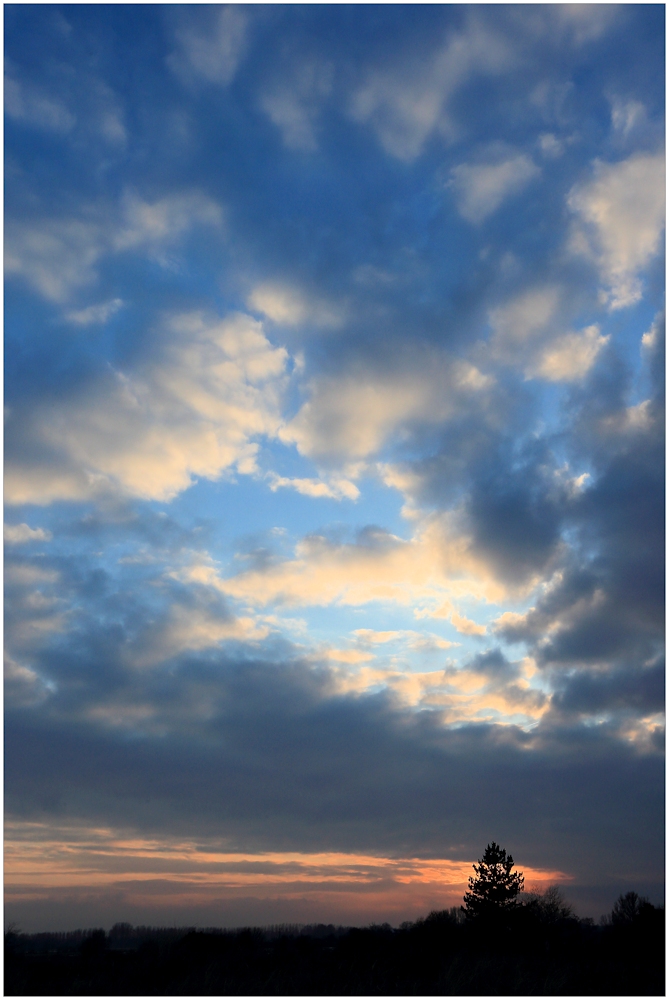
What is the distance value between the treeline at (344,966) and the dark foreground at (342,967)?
0.13 feet

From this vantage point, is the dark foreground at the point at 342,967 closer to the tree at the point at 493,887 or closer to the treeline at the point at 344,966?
the treeline at the point at 344,966

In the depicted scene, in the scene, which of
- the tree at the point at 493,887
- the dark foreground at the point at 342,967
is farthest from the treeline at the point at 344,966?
the tree at the point at 493,887

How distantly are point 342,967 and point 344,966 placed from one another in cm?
22

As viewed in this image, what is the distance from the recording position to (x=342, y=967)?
2372 cm

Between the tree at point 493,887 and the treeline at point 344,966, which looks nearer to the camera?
the treeline at point 344,966

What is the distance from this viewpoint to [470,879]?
222 ft

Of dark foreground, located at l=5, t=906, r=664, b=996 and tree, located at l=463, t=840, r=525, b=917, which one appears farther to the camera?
tree, located at l=463, t=840, r=525, b=917

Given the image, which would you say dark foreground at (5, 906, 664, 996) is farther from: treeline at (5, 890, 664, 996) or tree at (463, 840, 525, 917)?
tree at (463, 840, 525, 917)

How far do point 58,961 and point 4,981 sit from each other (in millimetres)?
5703

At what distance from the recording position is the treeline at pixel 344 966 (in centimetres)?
2055

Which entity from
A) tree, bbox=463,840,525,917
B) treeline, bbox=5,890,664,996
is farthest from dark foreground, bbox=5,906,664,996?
tree, bbox=463,840,525,917

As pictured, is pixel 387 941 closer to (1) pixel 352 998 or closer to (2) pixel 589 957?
(2) pixel 589 957

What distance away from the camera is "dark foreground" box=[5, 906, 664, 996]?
809 inches

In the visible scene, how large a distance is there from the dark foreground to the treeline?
1.6 inches
